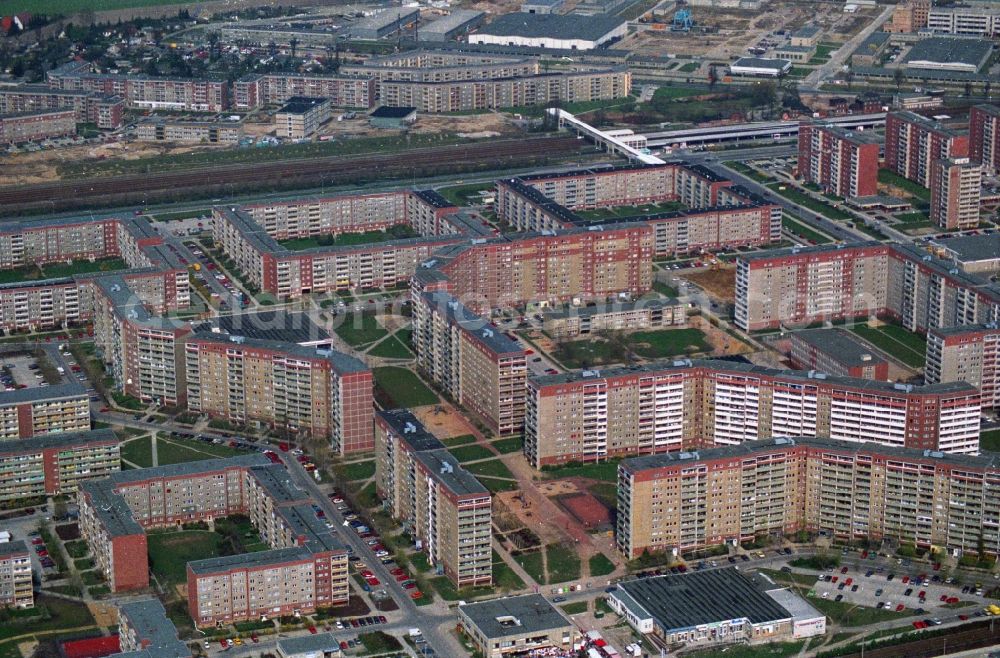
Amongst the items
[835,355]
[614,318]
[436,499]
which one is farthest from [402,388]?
[835,355]

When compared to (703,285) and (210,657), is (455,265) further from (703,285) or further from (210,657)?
(210,657)

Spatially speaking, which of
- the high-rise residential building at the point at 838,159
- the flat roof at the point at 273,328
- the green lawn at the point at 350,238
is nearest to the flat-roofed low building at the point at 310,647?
the flat roof at the point at 273,328

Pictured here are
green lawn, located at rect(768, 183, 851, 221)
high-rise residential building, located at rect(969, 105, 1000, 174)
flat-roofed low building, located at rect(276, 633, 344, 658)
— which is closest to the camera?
flat-roofed low building, located at rect(276, 633, 344, 658)

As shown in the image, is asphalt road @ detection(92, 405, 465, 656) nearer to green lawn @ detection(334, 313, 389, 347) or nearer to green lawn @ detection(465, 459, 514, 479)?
green lawn @ detection(465, 459, 514, 479)

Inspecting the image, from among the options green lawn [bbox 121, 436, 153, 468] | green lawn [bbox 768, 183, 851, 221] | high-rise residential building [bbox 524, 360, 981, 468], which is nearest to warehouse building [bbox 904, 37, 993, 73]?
green lawn [bbox 768, 183, 851, 221]

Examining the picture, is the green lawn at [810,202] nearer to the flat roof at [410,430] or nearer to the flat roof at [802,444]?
the flat roof at [802,444]

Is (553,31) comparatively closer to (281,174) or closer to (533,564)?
(281,174)

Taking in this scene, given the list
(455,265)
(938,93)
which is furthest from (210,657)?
(938,93)
